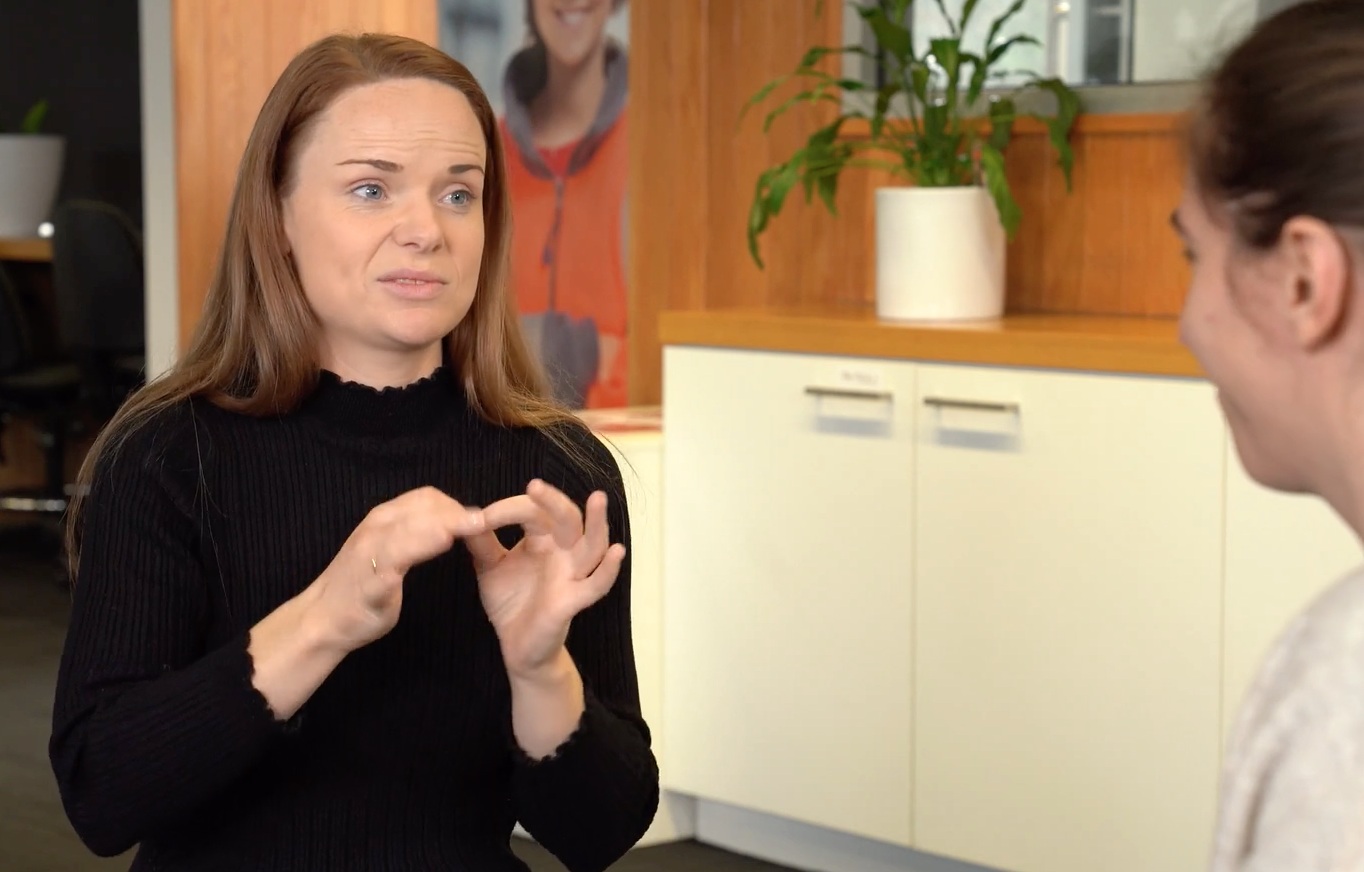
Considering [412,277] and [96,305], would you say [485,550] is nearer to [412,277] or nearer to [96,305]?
[412,277]

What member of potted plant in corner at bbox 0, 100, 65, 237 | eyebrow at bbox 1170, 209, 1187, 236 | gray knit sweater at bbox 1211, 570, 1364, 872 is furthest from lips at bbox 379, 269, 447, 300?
potted plant in corner at bbox 0, 100, 65, 237

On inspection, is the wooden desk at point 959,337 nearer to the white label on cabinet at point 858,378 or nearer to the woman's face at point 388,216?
the white label on cabinet at point 858,378

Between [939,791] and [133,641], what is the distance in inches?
72.0

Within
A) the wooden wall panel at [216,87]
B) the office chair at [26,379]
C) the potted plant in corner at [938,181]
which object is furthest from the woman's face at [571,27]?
the office chair at [26,379]

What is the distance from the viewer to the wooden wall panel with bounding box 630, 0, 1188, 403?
3.31 meters

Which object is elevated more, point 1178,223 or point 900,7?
point 900,7

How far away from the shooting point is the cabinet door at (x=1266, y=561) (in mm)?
2537

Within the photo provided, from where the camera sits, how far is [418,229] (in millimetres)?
1479

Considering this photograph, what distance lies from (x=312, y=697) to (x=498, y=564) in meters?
0.21

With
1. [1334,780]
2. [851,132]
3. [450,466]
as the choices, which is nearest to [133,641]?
[450,466]

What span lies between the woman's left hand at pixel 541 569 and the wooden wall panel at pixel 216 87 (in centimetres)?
231

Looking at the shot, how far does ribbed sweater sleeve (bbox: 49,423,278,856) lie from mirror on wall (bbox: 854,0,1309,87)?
2.19 m

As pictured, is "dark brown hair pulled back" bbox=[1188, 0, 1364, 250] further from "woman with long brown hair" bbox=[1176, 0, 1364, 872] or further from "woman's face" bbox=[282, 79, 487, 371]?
"woman's face" bbox=[282, 79, 487, 371]

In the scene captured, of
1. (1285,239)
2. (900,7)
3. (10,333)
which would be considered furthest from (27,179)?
(1285,239)
